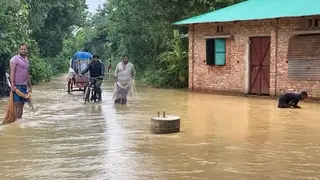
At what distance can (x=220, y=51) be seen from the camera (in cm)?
2214

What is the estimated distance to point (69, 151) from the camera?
877 cm

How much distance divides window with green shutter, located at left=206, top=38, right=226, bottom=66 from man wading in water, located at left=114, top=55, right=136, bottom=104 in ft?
19.2

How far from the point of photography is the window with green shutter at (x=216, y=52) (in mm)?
22031

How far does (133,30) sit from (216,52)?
14.2 meters

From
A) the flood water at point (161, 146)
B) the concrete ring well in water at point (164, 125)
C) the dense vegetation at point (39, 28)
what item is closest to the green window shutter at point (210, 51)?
the flood water at point (161, 146)

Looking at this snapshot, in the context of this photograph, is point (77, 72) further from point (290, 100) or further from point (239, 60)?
point (290, 100)

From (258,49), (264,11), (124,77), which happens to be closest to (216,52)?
(258,49)

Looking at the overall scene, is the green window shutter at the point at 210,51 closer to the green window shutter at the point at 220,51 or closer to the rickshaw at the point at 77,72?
the green window shutter at the point at 220,51

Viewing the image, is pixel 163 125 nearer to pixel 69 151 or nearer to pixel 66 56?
pixel 69 151

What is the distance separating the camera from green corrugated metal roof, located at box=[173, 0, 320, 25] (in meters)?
18.3

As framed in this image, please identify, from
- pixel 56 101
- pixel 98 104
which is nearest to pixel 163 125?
pixel 98 104

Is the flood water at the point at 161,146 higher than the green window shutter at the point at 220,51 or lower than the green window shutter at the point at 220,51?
lower

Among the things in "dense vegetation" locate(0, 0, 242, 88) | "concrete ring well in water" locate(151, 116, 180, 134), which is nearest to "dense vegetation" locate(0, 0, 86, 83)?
"dense vegetation" locate(0, 0, 242, 88)

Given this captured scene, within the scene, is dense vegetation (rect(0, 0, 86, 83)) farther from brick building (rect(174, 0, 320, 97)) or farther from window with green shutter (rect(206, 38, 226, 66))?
window with green shutter (rect(206, 38, 226, 66))
